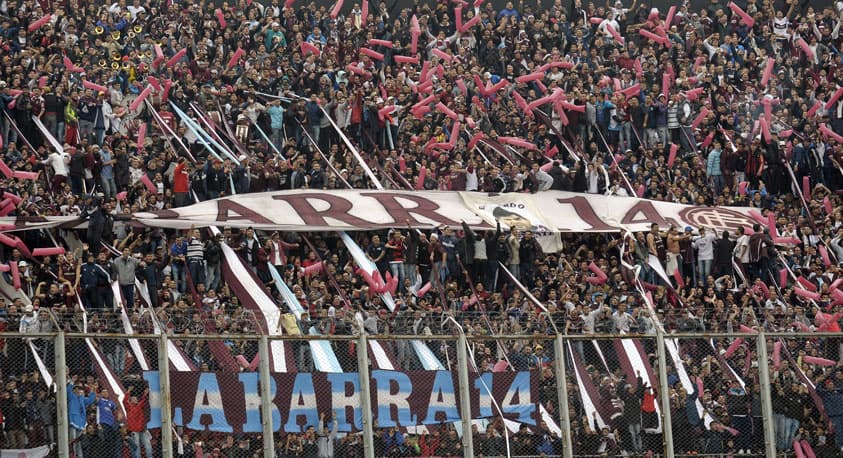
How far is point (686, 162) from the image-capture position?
126ft

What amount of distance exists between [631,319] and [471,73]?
43.1 feet

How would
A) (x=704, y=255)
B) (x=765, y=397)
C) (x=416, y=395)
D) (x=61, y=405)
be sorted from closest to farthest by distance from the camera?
(x=61, y=405)
(x=416, y=395)
(x=765, y=397)
(x=704, y=255)

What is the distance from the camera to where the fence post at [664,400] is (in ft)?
73.8

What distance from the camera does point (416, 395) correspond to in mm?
22375

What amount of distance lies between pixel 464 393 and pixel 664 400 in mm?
2661

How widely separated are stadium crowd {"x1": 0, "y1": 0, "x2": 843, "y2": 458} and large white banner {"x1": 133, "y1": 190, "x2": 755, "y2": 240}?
34 cm

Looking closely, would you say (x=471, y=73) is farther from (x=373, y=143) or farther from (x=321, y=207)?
(x=321, y=207)

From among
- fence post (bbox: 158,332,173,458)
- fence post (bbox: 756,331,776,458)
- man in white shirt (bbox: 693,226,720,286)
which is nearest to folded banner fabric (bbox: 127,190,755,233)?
man in white shirt (bbox: 693,226,720,286)

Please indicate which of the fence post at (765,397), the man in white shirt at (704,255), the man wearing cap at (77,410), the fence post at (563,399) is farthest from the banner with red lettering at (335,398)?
the man in white shirt at (704,255)

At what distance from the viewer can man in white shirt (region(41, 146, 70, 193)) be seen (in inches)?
1291

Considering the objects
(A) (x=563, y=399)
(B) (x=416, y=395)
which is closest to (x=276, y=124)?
(B) (x=416, y=395)

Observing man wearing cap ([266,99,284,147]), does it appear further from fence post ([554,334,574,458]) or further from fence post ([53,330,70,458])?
fence post ([53,330,70,458])

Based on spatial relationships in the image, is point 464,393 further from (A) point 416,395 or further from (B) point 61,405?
(B) point 61,405

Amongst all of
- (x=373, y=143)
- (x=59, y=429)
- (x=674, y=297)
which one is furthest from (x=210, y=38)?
(x=59, y=429)
